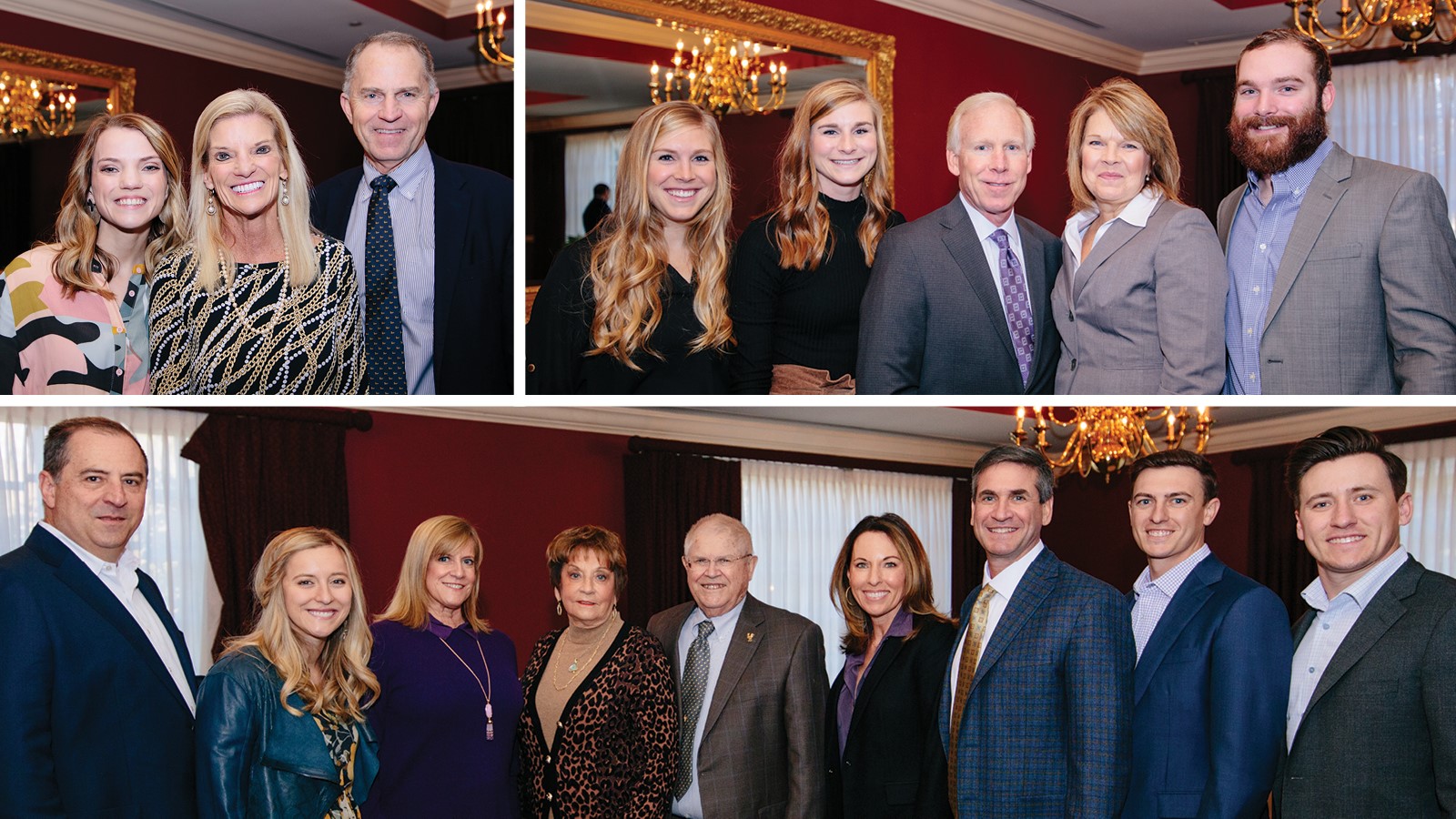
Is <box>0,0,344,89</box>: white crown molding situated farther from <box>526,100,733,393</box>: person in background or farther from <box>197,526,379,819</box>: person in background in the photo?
<box>197,526,379,819</box>: person in background

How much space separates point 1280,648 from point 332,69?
299 centimetres

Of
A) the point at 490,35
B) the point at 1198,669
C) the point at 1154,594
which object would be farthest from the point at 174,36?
the point at 1198,669

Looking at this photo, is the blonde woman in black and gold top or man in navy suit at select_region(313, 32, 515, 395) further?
man in navy suit at select_region(313, 32, 515, 395)

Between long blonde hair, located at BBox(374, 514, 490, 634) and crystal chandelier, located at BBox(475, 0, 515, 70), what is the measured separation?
58.3 inches

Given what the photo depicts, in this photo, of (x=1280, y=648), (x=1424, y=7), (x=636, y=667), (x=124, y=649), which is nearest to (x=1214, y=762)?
(x=1280, y=648)

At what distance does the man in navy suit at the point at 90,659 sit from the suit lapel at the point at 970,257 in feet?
6.31

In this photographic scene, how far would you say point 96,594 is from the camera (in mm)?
2895

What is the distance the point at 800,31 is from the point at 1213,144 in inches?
75.5

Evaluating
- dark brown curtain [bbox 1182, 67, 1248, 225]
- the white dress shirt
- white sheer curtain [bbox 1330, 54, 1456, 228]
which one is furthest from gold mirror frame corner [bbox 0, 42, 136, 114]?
white sheer curtain [bbox 1330, 54, 1456, 228]

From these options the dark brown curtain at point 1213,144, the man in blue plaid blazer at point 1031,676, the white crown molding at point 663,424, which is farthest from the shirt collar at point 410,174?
the dark brown curtain at point 1213,144

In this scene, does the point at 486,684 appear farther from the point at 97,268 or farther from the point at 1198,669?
the point at 1198,669

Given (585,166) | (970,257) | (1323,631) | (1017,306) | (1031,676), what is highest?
(585,166)

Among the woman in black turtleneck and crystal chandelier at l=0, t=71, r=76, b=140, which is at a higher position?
crystal chandelier at l=0, t=71, r=76, b=140

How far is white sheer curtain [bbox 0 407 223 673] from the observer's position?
299cm
